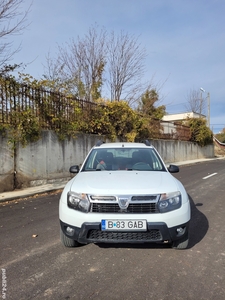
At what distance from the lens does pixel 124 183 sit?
132 inches

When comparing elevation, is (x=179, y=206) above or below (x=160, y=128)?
below

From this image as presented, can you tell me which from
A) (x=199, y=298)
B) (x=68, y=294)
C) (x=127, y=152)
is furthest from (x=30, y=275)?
(x=127, y=152)

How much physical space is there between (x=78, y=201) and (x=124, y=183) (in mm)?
669

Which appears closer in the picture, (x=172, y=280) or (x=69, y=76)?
(x=172, y=280)

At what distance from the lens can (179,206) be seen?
125 inches

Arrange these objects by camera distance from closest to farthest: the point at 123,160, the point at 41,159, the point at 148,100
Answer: the point at 123,160 < the point at 41,159 < the point at 148,100

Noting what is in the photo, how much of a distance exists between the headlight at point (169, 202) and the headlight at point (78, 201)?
0.94m

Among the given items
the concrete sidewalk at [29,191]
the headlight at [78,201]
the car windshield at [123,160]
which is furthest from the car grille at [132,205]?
the concrete sidewalk at [29,191]

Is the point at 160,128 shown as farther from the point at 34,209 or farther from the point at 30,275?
the point at 30,275

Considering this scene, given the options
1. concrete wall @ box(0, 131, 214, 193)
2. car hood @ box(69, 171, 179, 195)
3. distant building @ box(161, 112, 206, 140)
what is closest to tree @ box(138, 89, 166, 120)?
distant building @ box(161, 112, 206, 140)

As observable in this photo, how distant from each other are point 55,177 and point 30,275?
6.76 metres

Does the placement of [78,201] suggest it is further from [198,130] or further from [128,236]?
[198,130]

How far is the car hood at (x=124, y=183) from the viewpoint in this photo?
313 centimetres

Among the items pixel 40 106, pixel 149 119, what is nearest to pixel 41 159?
pixel 40 106
